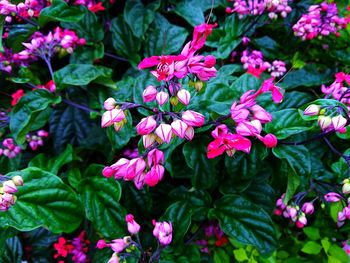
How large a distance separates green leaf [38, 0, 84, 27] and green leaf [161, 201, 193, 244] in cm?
69

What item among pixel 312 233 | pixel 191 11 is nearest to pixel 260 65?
pixel 191 11

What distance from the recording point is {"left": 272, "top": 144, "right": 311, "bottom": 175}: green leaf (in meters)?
0.99

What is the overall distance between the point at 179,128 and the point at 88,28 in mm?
835

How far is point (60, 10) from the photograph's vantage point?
4.07 ft

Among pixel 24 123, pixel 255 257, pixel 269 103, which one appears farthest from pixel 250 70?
pixel 24 123

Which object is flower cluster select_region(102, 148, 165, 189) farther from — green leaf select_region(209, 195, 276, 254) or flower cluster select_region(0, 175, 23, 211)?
green leaf select_region(209, 195, 276, 254)

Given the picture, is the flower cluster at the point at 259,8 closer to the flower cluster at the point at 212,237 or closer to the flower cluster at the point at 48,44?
the flower cluster at the point at 48,44

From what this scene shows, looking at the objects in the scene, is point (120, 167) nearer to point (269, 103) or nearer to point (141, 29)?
point (269, 103)

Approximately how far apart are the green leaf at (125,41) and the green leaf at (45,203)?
59 centimetres

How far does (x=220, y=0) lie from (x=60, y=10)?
2.08 feet

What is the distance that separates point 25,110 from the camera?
1148mm

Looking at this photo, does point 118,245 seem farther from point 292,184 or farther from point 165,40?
point 165,40

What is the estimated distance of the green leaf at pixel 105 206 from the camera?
107 cm

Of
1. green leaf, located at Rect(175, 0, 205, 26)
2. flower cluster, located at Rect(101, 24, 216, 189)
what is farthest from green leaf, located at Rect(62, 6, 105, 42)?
flower cluster, located at Rect(101, 24, 216, 189)
